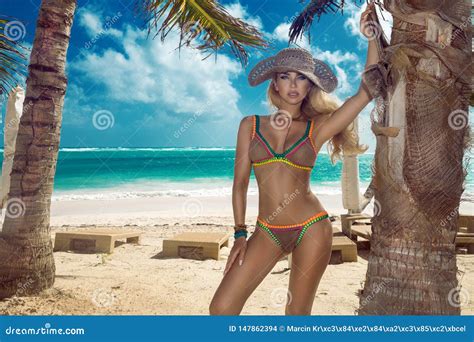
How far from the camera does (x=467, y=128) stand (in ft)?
7.54

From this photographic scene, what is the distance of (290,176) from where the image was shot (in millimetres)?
2646

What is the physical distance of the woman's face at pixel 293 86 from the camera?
2.79m

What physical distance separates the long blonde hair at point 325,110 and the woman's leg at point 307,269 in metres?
0.67

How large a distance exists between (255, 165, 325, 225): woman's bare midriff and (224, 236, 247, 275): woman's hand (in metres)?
0.23

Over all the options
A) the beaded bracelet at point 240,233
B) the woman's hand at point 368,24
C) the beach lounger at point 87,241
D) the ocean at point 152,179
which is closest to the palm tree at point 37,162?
the beach lounger at point 87,241

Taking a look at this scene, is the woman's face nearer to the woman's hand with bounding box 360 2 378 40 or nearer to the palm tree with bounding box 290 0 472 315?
the woman's hand with bounding box 360 2 378 40

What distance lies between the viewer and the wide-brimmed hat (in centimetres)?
271

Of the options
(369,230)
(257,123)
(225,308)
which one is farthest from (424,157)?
(369,230)

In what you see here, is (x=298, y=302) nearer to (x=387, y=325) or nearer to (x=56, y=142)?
(x=387, y=325)

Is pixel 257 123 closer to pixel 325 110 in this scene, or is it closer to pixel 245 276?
pixel 325 110

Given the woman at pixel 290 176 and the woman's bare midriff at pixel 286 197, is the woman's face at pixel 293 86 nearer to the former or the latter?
the woman at pixel 290 176

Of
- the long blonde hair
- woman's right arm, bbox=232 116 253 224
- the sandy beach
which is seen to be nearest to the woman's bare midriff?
woman's right arm, bbox=232 116 253 224

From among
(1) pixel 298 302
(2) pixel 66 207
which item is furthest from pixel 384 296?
(2) pixel 66 207

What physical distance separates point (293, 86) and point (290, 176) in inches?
25.1
